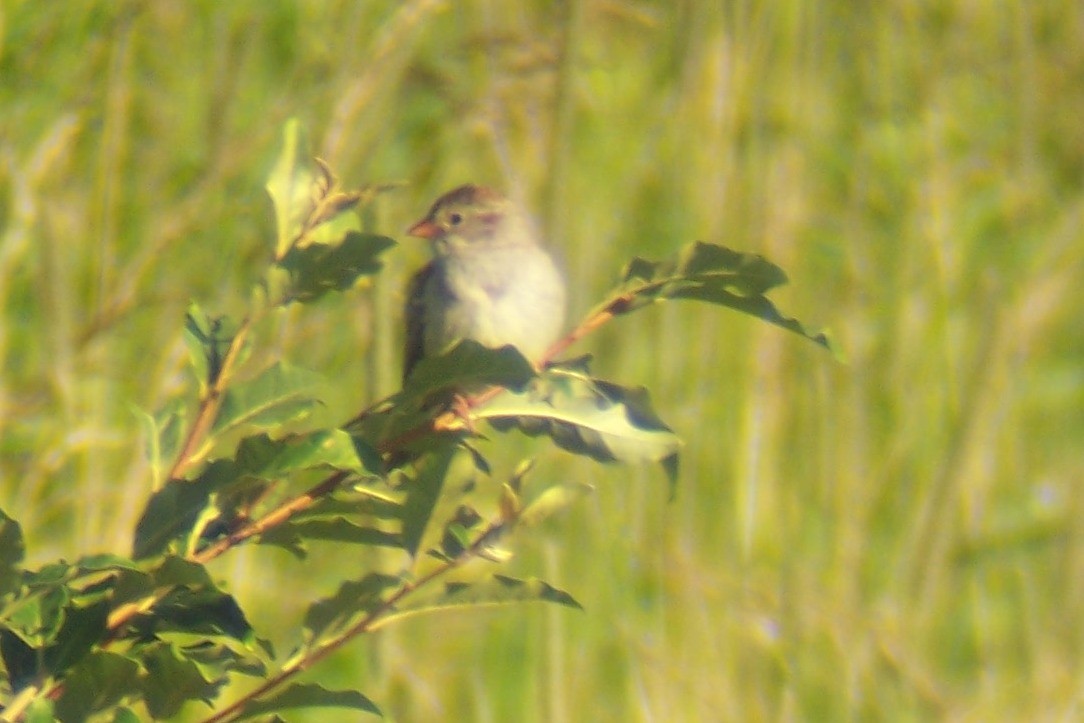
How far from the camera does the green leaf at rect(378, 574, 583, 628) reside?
4.65 ft

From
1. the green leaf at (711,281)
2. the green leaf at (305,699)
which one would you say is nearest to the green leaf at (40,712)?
the green leaf at (305,699)

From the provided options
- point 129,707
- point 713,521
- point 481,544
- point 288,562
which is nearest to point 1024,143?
point 713,521

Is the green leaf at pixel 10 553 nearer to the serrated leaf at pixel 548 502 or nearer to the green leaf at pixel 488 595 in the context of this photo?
A: the green leaf at pixel 488 595

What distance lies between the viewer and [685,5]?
3262mm

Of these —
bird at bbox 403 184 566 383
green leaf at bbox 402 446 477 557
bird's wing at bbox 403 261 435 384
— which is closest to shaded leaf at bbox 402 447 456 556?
green leaf at bbox 402 446 477 557

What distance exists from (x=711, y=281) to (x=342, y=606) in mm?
440

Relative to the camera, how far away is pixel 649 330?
3719mm

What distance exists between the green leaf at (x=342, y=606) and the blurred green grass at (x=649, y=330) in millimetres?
1426

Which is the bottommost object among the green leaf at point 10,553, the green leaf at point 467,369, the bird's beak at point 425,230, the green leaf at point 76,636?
the green leaf at point 76,636

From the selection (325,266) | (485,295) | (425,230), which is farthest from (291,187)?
(425,230)

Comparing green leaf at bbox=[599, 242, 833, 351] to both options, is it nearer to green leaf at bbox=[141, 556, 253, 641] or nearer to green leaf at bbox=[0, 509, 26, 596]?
green leaf at bbox=[141, 556, 253, 641]

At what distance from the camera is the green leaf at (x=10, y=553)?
49.5 inches

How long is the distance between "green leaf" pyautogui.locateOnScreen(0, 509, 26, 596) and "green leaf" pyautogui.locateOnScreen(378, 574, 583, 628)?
32cm

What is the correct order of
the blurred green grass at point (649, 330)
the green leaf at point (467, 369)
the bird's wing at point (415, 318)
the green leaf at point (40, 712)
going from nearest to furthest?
the green leaf at point (40, 712)
the green leaf at point (467, 369)
the bird's wing at point (415, 318)
the blurred green grass at point (649, 330)
